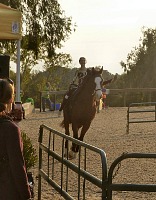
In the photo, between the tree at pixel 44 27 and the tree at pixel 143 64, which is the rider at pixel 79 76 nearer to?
the tree at pixel 44 27

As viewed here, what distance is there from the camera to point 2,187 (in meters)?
5.11

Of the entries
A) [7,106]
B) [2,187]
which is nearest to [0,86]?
[7,106]

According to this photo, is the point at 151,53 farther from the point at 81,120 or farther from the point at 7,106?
the point at 7,106

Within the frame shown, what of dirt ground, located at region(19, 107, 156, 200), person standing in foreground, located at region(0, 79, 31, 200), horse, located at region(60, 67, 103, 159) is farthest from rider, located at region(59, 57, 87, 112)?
person standing in foreground, located at region(0, 79, 31, 200)

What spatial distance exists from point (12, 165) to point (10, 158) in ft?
0.18

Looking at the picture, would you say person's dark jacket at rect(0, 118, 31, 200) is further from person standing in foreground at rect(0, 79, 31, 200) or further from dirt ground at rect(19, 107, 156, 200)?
dirt ground at rect(19, 107, 156, 200)

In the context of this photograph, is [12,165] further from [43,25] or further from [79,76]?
[43,25]

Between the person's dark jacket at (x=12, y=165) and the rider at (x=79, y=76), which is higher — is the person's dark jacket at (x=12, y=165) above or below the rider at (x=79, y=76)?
below

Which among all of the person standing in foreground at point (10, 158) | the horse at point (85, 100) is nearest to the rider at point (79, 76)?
the horse at point (85, 100)

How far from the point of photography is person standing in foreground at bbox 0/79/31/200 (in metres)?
4.99

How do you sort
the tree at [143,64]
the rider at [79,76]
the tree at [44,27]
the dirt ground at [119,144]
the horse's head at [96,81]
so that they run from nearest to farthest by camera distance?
the dirt ground at [119,144], the horse's head at [96,81], the rider at [79,76], the tree at [44,27], the tree at [143,64]

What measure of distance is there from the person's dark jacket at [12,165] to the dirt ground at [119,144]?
3.98 m

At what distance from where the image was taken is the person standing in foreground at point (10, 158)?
4992 millimetres

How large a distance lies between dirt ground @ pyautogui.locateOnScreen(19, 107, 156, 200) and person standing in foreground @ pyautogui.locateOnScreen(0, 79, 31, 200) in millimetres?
3982
